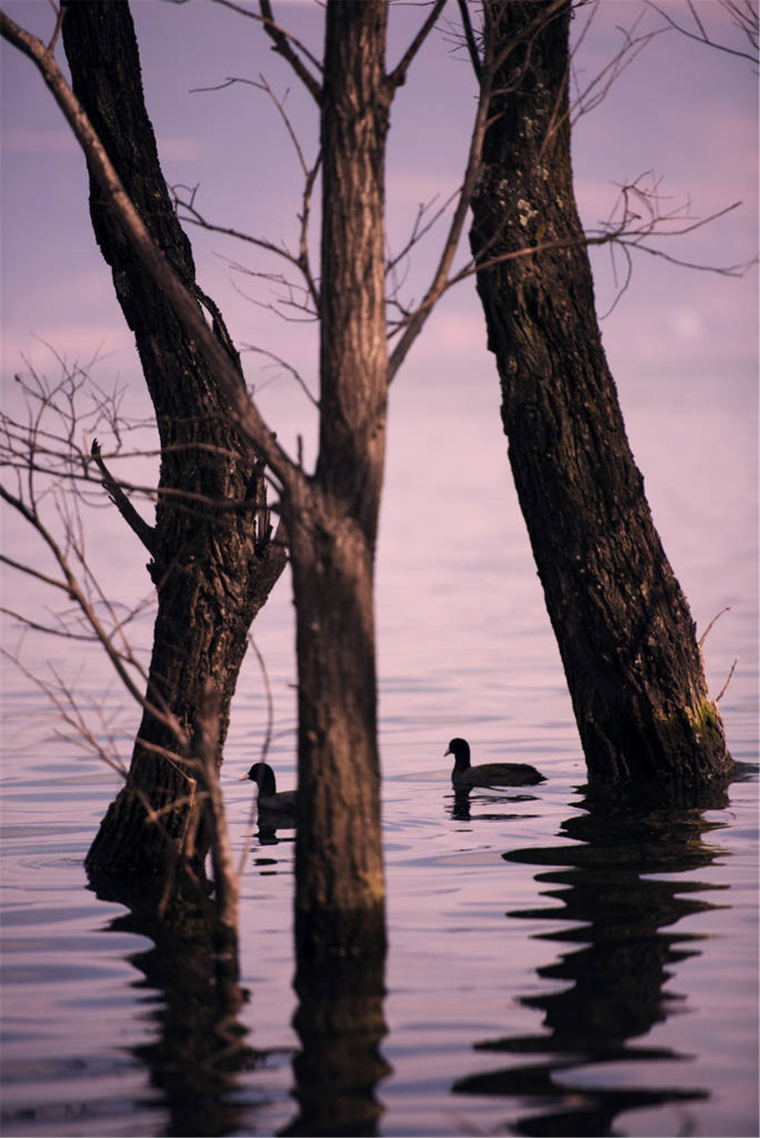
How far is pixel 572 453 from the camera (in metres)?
13.1

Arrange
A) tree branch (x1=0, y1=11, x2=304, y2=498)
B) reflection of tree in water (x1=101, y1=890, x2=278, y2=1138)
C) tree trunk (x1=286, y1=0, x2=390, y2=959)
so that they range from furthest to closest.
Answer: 1. tree branch (x1=0, y1=11, x2=304, y2=498)
2. tree trunk (x1=286, y1=0, x2=390, y2=959)
3. reflection of tree in water (x1=101, y1=890, x2=278, y2=1138)

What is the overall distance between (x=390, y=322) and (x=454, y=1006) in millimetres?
3875

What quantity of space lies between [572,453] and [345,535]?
6.27 meters

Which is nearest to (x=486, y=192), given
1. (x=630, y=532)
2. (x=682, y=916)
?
(x=630, y=532)

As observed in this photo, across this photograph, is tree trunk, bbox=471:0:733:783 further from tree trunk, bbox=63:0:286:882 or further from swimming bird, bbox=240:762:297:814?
tree trunk, bbox=63:0:286:882

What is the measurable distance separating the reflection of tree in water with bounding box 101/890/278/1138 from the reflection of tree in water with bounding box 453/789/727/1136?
1.04 m

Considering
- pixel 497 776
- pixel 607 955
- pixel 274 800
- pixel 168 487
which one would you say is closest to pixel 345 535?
pixel 607 955

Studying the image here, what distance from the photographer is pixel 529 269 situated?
515 inches

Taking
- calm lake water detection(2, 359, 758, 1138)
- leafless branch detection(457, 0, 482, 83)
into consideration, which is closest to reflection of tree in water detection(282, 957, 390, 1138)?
calm lake water detection(2, 359, 758, 1138)

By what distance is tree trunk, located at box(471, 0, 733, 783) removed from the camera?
43.0ft

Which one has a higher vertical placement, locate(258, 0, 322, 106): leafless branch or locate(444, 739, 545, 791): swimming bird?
locate(258, 0, 322, 106): leafless branch

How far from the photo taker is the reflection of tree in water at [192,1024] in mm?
5730

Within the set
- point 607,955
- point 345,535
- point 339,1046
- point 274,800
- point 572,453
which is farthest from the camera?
point 274,800

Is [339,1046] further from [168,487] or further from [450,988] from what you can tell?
[168,487]
